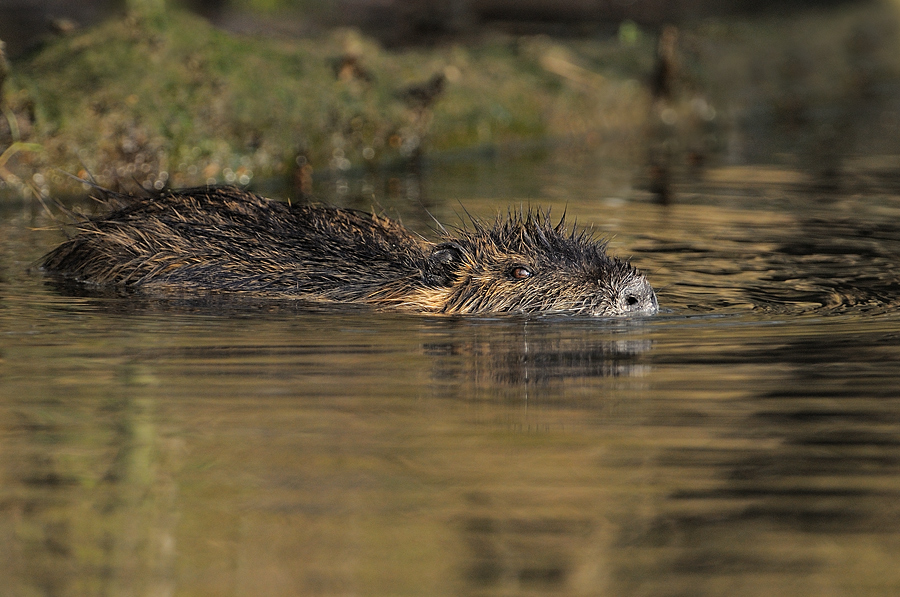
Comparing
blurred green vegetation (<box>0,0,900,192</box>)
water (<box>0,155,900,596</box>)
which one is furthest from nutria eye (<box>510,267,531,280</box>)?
blurred green vegetation (<box>0,0,900,192</box>)

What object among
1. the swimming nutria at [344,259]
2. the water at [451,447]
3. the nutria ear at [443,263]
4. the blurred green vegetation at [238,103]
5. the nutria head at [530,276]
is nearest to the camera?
the water at [451,447]

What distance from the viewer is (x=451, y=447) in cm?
402

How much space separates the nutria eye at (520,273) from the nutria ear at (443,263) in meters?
0.27

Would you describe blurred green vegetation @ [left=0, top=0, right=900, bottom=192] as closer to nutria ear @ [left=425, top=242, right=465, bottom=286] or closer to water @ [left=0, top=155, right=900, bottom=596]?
water @ [left=0, top=155, right=900, bottom=596]

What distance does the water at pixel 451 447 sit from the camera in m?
3.09

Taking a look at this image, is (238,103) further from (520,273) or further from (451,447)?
(451,447)

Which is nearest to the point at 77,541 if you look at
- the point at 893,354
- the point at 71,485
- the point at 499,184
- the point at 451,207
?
the point at 71,485

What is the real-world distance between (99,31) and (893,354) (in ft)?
24.4

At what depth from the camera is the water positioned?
10.1 feet

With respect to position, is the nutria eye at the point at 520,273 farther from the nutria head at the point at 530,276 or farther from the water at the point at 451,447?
the water at the point at 451,447

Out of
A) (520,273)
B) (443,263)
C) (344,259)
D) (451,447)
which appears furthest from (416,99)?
(451,447)

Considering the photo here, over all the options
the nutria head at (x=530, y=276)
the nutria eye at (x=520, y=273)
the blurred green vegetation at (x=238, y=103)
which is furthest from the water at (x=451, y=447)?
the blurred green vegetation at (x=238, y=103)

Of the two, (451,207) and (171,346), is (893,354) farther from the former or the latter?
(451,207)

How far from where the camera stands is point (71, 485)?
3672mm
